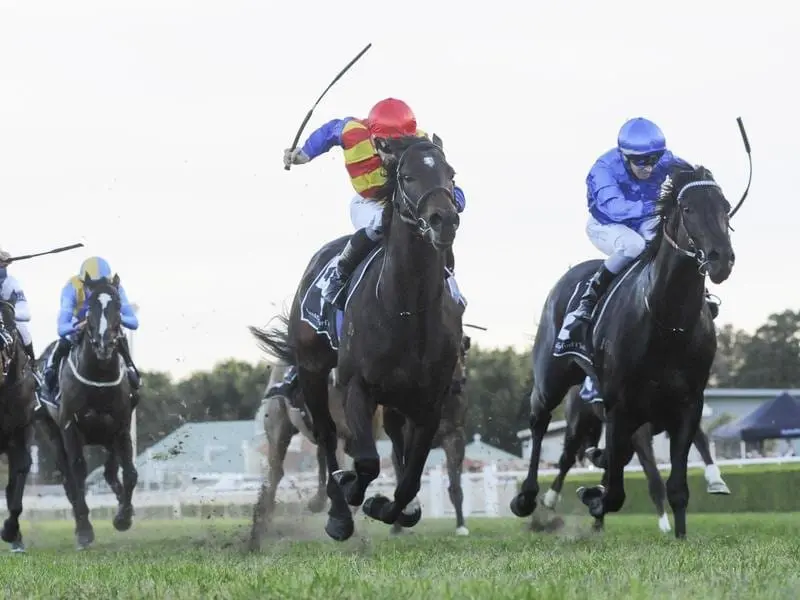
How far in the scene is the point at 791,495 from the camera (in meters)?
23.5

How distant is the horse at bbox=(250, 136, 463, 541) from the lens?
8.38 metres

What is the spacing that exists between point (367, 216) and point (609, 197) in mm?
1948

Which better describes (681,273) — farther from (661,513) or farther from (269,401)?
(269,401)

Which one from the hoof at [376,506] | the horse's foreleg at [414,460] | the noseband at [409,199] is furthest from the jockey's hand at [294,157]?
the hoof at [376,506]

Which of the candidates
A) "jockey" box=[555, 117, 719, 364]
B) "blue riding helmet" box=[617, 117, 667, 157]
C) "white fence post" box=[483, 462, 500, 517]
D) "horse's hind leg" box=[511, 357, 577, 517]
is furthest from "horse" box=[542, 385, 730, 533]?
"white fence post" box=[483, 462, 500, 517]

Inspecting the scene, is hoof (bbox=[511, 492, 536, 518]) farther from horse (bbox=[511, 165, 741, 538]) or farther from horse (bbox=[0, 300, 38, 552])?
horse (bbox=[0, 300, 38, 552])

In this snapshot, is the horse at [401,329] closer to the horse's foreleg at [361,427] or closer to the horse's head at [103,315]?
the horse's foreleg at [361,427]

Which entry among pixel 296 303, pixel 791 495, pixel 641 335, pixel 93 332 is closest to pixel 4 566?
pixel 296 303

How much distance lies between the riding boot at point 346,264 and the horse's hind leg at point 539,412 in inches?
113

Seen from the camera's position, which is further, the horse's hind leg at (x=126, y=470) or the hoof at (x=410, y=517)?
the horse's hind leg at (x=126, y=470)

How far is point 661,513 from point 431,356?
6047 millimetres

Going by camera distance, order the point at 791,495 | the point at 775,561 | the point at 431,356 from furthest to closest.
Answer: the point at 791,495 < the point at 431,356 < the point at 775,561

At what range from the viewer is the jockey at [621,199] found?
34.7ft

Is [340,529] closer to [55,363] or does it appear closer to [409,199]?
[409,199]
